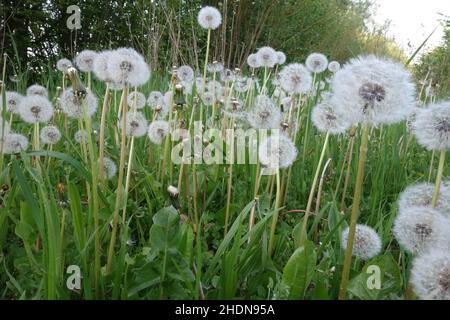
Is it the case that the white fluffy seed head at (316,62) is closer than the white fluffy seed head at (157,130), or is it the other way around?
the white fluffy seed head at (157,130)

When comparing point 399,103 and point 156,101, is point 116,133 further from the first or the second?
point 399,103

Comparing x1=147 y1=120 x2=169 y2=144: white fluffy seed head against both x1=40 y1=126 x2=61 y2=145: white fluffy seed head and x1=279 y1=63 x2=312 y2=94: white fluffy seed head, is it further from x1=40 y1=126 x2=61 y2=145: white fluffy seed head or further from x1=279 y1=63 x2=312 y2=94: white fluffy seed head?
x1=279 y1=63 x2=312 y2=94: white fluffy seed head

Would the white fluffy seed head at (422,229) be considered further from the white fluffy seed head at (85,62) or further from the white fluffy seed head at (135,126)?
the white fluffy seed head at (85,62)

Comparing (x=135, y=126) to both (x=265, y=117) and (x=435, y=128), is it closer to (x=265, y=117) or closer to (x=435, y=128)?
(x=265, y=117)

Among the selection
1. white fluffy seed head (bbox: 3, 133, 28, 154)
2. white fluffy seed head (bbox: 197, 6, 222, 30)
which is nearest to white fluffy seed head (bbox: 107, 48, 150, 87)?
white fluffy seed head (bbox: 3, 133, 28, 154)

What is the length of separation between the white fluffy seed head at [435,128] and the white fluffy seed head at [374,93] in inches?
4.3

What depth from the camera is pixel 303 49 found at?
11.7 m

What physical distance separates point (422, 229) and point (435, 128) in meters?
0.24

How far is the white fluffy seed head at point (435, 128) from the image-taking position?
1.07 metres

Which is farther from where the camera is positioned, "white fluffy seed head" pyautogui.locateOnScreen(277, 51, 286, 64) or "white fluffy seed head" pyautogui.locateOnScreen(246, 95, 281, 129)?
"white fluffy seed head" pyautogui.locateOnScreen(277, 51, 286, 64)

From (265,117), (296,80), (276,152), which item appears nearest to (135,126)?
(265,117)

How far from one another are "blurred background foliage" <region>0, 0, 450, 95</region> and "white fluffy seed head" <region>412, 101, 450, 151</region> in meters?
2.82

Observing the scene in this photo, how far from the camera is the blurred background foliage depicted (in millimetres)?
5922

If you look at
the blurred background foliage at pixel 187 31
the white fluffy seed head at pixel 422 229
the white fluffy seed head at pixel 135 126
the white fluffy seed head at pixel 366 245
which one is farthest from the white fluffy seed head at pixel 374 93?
the blurred background foliage at pixel 187 31
